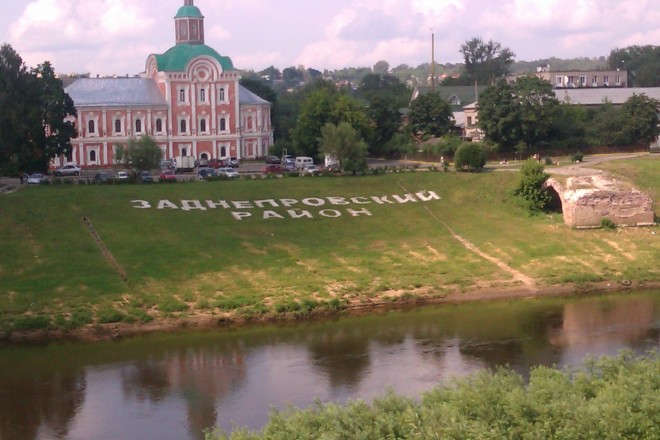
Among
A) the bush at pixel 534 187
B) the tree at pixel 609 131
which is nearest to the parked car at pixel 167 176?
the bush at pixel 534 187

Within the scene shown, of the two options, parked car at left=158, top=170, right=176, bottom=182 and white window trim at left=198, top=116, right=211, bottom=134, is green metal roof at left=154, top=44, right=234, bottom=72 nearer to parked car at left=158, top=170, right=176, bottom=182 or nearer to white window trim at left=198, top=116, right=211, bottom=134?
white window trim at left=198, top=116, right=211, bottom=134

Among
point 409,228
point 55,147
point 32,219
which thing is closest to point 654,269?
point 409,228

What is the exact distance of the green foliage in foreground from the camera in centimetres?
2150

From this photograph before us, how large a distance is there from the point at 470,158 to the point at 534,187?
796 cm

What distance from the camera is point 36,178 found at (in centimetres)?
6619

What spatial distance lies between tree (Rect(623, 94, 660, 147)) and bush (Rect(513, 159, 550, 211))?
2532 centimetres

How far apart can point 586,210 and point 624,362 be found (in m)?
29.6

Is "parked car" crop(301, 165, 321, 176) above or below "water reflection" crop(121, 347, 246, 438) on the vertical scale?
above

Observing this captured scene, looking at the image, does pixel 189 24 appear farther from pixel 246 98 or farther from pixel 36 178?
pixel 36 178

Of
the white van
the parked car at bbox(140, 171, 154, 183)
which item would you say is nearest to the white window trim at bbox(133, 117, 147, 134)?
the white van

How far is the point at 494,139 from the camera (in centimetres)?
7956

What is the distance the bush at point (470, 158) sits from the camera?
6625cm

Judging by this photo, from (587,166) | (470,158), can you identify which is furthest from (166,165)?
(587,166)

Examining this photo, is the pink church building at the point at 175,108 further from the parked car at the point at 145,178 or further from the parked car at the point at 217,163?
the parked car at the point at 145,178
